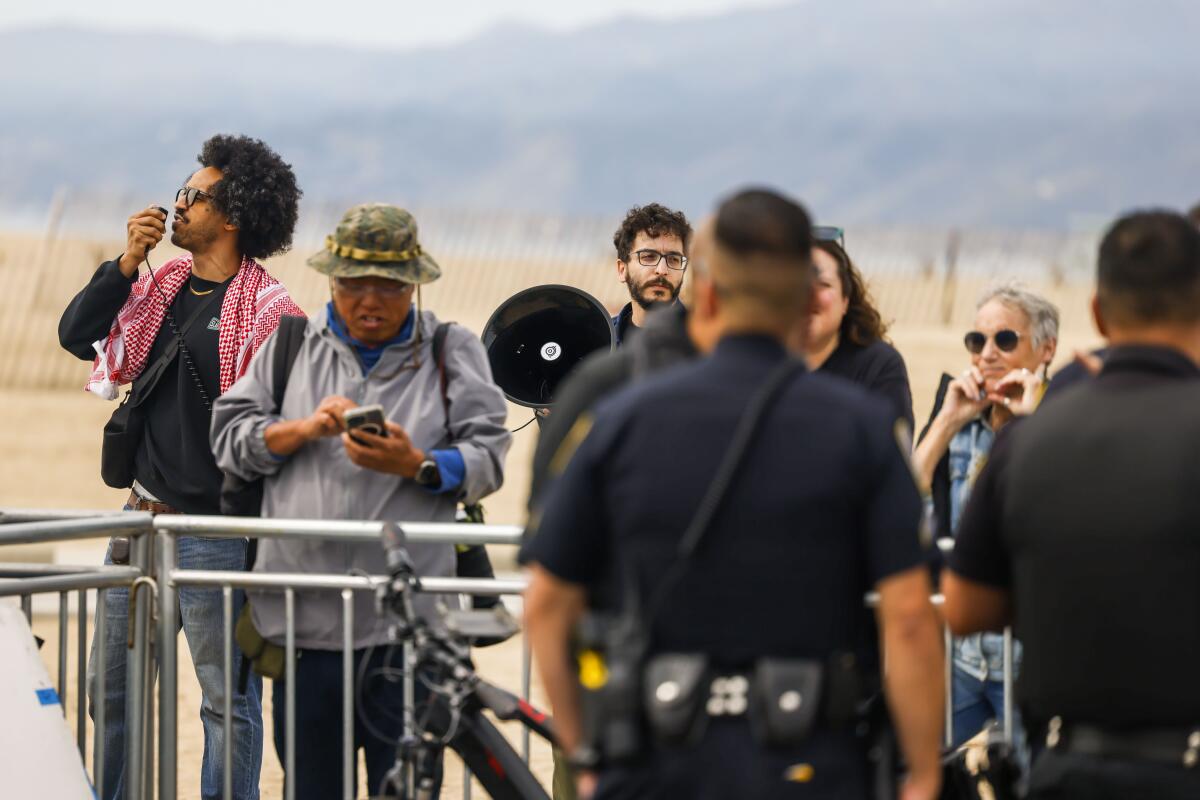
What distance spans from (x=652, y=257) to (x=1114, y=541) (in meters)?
3.32

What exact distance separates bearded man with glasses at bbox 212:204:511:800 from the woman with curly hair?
96 centimetres

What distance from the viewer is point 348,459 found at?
4.87 meters

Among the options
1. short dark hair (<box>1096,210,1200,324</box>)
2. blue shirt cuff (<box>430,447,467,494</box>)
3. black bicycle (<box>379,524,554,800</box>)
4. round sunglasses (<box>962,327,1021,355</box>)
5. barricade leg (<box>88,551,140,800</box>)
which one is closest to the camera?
short dark hair (<box>1096,210,1200,324</box>)

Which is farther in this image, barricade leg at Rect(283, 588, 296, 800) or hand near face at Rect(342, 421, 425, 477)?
barricade leg at Rect(283, 588, 296, 800)

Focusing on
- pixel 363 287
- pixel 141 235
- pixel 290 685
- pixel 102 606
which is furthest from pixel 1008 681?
pixel 141 235

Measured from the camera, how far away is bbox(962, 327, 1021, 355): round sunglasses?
5504 mm

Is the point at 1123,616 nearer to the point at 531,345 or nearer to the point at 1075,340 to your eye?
the point at 531,345

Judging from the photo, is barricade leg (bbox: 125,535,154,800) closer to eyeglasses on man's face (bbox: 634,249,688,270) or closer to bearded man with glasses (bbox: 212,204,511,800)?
bearded man with glasses (bbox: 212,204,511,800)

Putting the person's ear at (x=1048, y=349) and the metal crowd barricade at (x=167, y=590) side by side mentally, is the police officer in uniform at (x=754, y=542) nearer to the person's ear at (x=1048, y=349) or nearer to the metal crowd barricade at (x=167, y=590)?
the metal crowd barricade at (x=167, y=590)

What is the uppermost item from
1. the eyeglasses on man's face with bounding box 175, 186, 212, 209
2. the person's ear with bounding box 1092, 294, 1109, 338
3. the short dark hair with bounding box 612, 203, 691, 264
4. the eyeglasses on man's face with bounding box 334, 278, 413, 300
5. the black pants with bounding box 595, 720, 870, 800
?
the eyeglasses on man's face with bounding box 175, 186, 212, 209

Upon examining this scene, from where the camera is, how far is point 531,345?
6.56 meters

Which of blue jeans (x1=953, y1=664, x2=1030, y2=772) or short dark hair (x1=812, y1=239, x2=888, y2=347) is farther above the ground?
short dark hair (x1=812, y1=239, x2=888, y2=347)

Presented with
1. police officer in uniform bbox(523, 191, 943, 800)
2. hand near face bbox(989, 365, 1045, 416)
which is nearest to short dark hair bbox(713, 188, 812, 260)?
police officer in uniform bbox(523, 191, 943, 800)

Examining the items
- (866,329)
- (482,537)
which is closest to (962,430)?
(866,329)
